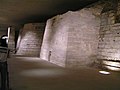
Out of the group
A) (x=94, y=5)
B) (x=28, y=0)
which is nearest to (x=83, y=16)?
(x=94, y=5)

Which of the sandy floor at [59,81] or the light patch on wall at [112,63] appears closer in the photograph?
the sandy floor at [59,81]

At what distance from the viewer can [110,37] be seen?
20.8 ft

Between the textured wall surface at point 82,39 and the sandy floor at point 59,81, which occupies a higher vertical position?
the textured wall surface at point 82,39

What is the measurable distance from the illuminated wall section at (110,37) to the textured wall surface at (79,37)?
297 mm

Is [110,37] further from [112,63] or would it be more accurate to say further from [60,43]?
[60,43]

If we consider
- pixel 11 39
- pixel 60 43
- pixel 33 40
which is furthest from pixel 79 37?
pixel 11 39

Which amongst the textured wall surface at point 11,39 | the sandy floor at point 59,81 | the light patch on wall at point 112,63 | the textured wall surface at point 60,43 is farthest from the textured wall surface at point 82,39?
the textured wall surface at point 11,39

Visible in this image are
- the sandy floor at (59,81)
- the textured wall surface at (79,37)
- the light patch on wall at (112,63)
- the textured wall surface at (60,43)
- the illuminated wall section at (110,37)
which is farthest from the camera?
the textured wall surface at (60,43)

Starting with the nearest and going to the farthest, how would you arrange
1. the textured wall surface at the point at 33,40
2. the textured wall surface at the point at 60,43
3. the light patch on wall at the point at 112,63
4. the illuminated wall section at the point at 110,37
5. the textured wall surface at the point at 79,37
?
1. the light patch on wall at the point at 112,63
2. the illuminated wall section at the point at 110,37
3. the textured wall surface at the point at 79,37
4. the textured wall surface at the point at 60,43
5. the textured wall surface at the point at 33,40

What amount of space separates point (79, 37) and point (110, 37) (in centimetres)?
124

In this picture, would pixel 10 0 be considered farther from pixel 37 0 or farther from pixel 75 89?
pixel 75 89

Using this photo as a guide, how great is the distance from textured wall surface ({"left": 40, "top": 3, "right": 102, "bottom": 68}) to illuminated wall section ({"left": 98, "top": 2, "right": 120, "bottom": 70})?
30 cm

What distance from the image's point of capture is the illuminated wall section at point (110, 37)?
5.96 meters

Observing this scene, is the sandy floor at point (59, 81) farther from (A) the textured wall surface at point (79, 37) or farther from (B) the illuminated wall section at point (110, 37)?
(A) the textured wall surface at point (79, 37)
